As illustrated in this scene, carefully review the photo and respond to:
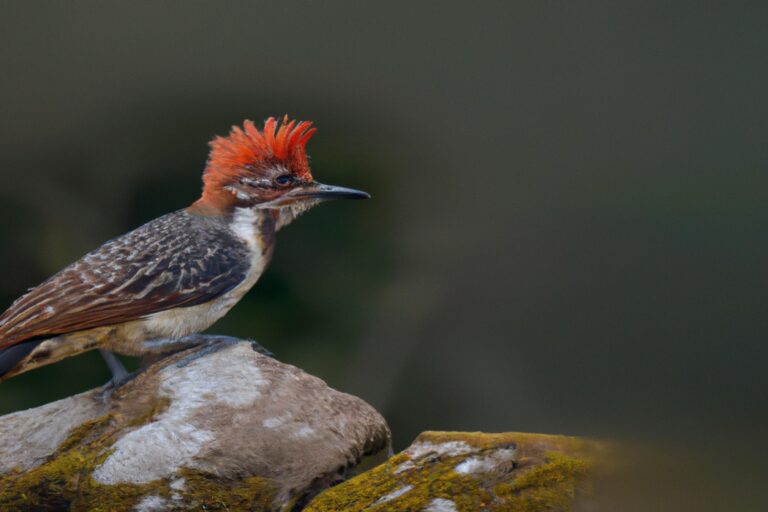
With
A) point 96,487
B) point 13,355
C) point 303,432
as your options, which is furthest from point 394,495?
point 13,355

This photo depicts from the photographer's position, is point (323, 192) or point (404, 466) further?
point (323, 192)

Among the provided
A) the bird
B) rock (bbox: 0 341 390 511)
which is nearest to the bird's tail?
the bird

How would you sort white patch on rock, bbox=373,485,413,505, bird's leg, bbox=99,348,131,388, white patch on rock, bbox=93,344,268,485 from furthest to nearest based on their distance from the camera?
bird's leg, bbox=99,348,131,388
white patch on rock, bbox=93,344,268,485
white patch on rock, bbox=373,485,413,505

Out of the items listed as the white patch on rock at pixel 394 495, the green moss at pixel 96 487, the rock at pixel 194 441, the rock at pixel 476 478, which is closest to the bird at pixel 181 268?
the rock at pixel 194 441

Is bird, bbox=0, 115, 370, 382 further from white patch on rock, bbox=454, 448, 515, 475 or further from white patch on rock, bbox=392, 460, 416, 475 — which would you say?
white patch on rock, bbox=454, 448, 515, 475

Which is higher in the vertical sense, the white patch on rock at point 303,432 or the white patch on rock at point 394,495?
the white patch on rock at point 303,432

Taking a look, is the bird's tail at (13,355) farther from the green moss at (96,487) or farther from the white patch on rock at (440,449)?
the white patch on rock at (440,449)

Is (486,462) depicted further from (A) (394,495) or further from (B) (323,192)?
(B) (323,192)
